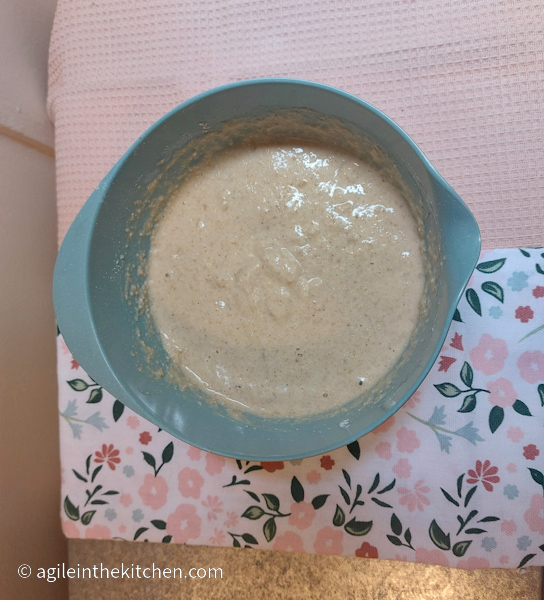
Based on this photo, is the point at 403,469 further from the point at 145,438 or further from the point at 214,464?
the point at 145,438

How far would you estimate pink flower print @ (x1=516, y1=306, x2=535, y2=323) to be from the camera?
2.71ft

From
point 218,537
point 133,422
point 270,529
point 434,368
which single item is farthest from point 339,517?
point 133,422

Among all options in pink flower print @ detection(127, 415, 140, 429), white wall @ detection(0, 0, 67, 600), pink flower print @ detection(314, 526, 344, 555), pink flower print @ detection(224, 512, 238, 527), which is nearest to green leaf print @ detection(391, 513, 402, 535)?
pink flower print @ detection(314, 526, 344, 555)

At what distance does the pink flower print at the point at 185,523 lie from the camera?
0.89 m

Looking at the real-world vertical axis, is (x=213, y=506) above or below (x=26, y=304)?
below

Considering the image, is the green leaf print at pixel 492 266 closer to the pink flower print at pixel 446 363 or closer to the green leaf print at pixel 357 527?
the pink flower print at pixel 446 363

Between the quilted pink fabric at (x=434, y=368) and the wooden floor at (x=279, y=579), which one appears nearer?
the quilted pink fabric at (x=434, y=368)

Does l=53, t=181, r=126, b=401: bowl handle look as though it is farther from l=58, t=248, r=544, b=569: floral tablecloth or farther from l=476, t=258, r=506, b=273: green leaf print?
l=476, t=258, r=506, b=273: green leaf print

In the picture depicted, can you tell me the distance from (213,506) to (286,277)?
49cm

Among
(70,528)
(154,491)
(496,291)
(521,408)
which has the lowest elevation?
(70,528)

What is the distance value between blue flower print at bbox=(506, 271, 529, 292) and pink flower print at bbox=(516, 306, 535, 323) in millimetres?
36

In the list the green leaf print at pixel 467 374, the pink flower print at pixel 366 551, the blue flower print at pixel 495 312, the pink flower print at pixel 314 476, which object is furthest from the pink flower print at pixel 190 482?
the blue flower print at pixel 495 312

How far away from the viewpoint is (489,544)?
2.76ft

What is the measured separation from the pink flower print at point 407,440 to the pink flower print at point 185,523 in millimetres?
432
